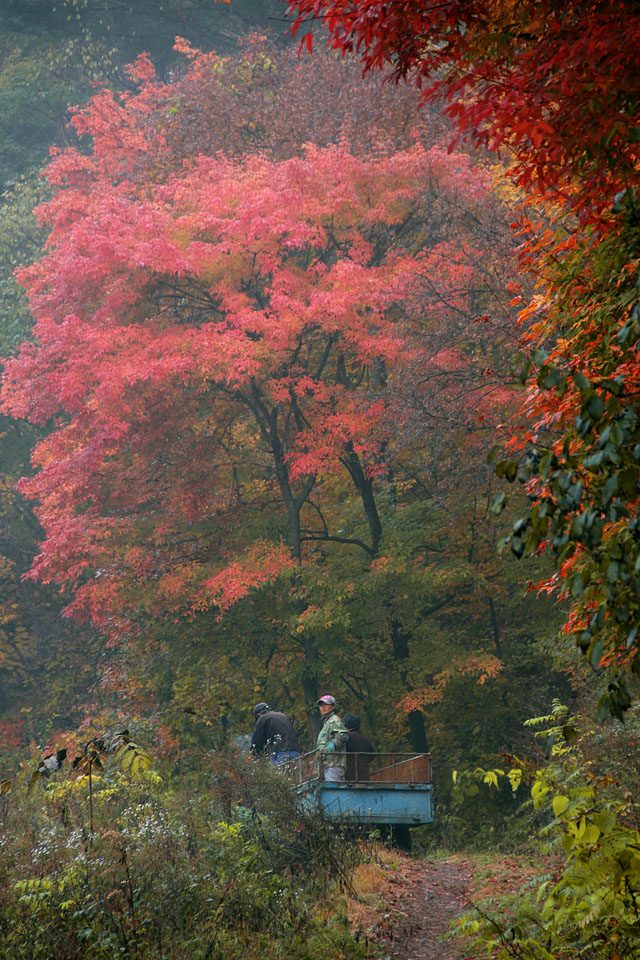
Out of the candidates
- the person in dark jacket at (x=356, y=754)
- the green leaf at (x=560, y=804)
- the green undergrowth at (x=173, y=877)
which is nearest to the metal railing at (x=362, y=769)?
the person in dark jacket at (x=356, y=754)

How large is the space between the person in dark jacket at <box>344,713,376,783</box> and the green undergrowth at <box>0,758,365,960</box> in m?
1.77

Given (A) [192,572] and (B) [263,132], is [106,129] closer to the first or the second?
(B) [263,132]

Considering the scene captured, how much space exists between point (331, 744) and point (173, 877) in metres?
4.73

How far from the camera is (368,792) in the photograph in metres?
10.1

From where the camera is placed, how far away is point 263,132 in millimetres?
21578

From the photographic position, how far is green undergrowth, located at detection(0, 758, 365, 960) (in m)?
5.10

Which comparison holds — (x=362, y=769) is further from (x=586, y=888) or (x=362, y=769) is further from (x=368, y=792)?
(x=586, y=888)

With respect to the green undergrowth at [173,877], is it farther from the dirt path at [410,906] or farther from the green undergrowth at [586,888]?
the green undergrowth at [586,888]

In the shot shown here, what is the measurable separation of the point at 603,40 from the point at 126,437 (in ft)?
49.6

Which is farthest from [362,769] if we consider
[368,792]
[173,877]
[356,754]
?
[173,877]

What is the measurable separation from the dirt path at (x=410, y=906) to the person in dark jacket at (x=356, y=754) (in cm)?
117

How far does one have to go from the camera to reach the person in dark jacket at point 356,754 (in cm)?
1045

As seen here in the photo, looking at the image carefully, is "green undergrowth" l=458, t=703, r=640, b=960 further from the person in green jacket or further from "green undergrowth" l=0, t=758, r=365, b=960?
the person in green jacket

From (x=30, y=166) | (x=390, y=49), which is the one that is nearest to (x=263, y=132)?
(x=30, y=166)
